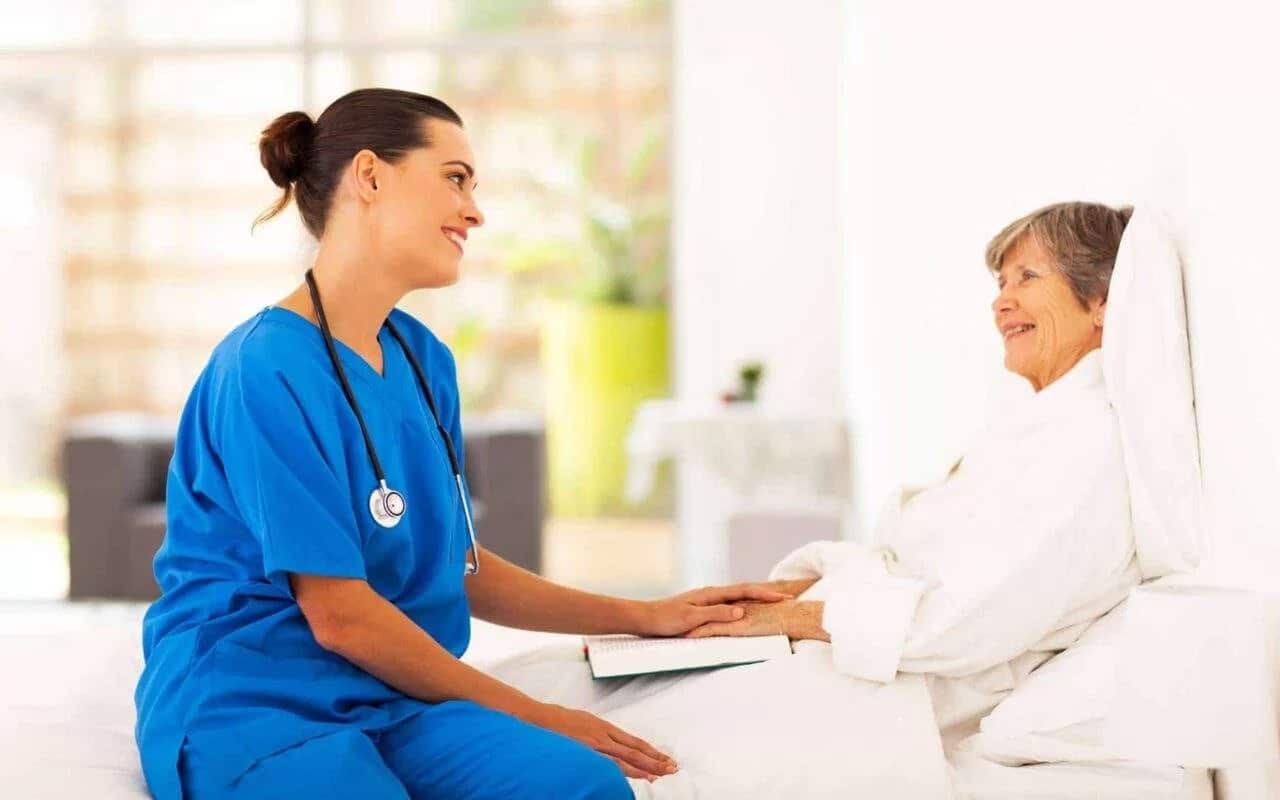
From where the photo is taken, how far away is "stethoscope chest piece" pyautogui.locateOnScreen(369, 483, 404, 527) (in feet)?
5.38

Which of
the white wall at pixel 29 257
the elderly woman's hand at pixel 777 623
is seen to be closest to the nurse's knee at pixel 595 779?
the elderly woman's hand at pixel 777 623

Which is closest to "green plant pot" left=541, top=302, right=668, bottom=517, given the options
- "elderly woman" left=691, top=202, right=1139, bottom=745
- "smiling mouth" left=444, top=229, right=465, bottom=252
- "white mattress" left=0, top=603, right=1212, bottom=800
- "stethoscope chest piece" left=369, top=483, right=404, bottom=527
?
"white mattress" left=0, top=603, right=1212, bottom=800

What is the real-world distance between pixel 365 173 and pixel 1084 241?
94 centimetres

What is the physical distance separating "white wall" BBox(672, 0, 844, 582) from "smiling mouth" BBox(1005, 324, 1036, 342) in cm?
369

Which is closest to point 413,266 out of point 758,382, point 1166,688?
point 1166,688

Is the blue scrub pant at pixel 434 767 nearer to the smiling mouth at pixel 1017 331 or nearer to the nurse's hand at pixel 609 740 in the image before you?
the nurse's hand at pixel 609 740

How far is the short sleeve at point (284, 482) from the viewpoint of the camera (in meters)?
1.54

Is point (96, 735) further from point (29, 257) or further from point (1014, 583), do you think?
point (29, 257)

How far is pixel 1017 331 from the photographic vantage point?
2.03m

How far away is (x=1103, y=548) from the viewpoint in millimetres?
1708

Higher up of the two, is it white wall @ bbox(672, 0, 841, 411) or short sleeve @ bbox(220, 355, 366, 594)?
white wall @ bbox(672, 0, 841, 411)

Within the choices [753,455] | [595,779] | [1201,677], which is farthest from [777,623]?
[753,455]

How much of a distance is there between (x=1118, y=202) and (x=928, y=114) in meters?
1.39

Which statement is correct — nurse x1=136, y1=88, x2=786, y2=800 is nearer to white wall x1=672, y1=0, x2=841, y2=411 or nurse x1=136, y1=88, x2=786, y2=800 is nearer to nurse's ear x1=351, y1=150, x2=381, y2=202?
nurse's ear x1=351, y1=150, x2=381, y2=202
